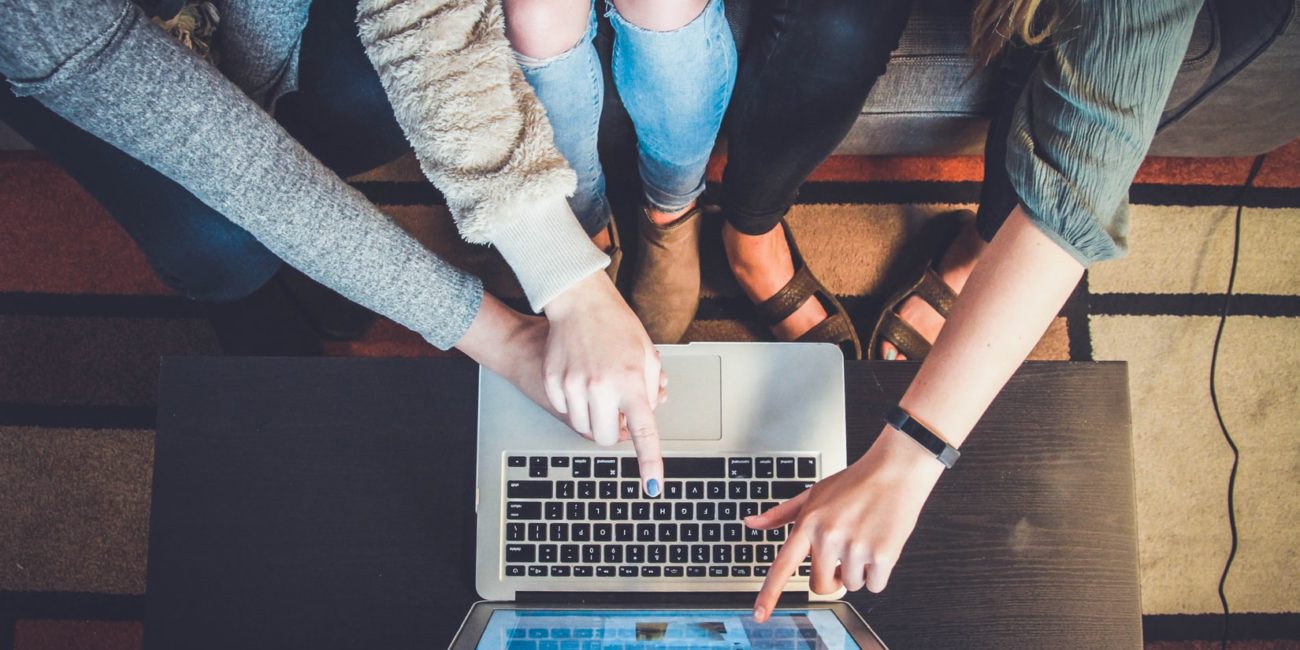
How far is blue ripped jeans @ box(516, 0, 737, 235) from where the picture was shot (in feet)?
2.44

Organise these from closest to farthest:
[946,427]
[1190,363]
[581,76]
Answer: [946,427] → [581,76] → [1190,363]

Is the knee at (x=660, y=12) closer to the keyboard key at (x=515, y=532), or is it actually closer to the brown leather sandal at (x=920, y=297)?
the keyboard key at (x=515, y=532)

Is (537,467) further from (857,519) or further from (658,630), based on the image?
(857,519)

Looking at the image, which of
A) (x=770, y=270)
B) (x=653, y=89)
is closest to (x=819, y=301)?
(x=770, y=270)

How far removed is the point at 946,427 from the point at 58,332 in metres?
1.44

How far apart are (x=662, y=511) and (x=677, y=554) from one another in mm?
42

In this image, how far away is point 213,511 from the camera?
0.69 meters

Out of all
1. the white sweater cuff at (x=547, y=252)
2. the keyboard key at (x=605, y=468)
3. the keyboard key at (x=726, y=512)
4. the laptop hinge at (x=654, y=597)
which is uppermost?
the white sweater cuff at (x=547, y=252)

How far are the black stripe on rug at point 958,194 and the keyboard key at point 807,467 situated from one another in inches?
27.4

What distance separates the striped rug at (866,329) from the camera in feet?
3.92

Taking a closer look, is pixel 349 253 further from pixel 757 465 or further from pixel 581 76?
pixel 757 465

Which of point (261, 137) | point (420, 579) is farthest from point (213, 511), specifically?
point (261, 137)

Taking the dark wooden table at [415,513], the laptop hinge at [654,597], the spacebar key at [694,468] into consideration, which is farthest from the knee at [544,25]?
the laptop hinge at [654,597]

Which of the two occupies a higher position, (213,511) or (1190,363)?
(213,511)
